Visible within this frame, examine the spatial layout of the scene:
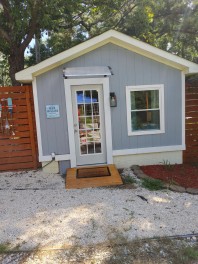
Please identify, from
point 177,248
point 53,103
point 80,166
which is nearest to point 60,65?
point 53,103

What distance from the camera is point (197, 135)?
22.3 ft

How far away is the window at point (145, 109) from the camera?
620 centimetres

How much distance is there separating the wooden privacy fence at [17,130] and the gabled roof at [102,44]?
0.55m

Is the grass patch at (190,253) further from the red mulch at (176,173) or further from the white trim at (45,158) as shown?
the white trim at (45,158)

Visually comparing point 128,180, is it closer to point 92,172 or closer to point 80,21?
point 92,172

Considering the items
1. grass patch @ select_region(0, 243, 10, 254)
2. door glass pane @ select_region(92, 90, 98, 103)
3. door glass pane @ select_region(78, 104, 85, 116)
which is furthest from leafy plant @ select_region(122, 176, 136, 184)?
grass patch @ select_region(0, 243, 10, 254)

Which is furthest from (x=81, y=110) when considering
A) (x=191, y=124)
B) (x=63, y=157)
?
(x=191, y=124)

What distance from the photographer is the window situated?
244 inches

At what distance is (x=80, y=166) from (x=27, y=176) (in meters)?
1.38

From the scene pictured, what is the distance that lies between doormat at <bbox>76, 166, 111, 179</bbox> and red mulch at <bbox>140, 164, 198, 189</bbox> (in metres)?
1.00

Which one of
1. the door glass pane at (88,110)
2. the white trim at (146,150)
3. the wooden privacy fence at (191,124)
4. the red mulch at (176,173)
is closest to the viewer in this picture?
the red mulch at (176,173)

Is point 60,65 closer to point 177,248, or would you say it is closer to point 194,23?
point 177,248

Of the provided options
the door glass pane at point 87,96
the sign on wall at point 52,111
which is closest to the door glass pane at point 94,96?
the door glass pane at point 87,96

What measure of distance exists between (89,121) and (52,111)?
0.99 meters
